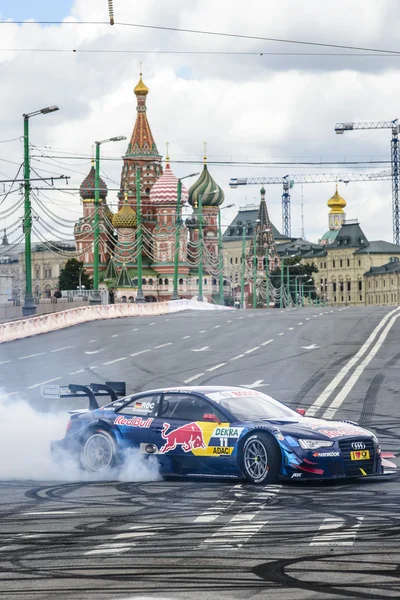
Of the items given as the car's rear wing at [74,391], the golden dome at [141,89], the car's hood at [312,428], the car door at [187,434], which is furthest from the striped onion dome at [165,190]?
the car's hood at [312,428]

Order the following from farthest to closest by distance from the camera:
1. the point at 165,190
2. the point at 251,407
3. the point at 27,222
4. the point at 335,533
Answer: the point at 165,190, the point at 27,222, the point at 251,407, the point at 335,533

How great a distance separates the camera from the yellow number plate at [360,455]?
1311 centimetres

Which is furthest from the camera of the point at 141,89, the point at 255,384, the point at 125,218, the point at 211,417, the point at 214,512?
the point at 141,89

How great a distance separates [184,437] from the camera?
13.9 m

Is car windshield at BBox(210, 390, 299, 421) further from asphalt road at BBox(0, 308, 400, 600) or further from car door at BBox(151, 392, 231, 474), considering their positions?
asphalt road at BBox(0, 308, 400, 600)

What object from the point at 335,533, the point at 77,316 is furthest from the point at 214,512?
the point at 77,316

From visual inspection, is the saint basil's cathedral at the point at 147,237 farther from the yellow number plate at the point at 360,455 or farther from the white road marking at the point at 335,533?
the white road marking at the point at 335,533

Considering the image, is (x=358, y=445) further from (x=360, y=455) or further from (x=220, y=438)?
(x=220, y=438)

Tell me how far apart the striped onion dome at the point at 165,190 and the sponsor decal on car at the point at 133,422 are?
533ft

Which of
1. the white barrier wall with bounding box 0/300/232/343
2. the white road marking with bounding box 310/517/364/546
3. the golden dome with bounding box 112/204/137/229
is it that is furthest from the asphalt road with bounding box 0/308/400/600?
the golden dome with bounding box 112/204/137/229

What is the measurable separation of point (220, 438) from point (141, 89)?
182761mm

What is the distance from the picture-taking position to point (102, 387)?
622 inches

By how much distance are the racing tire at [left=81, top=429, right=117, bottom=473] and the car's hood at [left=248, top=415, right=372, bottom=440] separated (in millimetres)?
1908

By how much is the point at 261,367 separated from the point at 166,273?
148835mm
